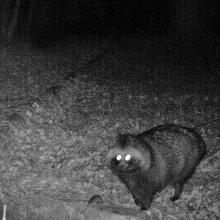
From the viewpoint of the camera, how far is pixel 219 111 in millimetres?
10961

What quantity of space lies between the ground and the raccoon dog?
29 cm

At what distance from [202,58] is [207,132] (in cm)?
724

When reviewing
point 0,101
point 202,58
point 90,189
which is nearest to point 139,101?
point 0,101

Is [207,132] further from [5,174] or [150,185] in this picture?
[5,174]

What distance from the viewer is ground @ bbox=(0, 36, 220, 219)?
285 inches

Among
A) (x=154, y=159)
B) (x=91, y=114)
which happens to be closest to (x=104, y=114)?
(x=91, y=114)

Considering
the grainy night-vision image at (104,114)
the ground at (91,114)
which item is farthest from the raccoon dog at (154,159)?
the ground at (91,114)

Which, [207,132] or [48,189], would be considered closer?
[48,189]

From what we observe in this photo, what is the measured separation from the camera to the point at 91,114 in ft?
34.4

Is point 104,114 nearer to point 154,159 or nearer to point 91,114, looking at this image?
point 91,114

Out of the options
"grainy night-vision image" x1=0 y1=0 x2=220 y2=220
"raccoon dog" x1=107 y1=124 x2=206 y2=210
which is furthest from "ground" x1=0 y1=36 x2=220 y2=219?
"raccoon dog" x1=107 y1=124 x2=206 y2=210

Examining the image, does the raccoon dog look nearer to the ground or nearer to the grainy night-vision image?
the grainy night-vision image

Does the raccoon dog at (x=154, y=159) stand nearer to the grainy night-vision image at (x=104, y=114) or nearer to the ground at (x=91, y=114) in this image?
the grainy night-vision image at (x=104, y=114)

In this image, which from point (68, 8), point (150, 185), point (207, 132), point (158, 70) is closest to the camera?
point (150, 185)
